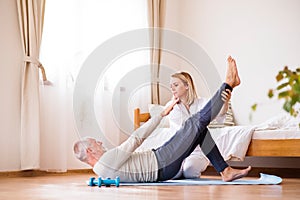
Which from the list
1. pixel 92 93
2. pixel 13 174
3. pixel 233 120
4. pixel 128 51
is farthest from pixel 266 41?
pixel 13 174

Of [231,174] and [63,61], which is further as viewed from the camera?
[63,61]

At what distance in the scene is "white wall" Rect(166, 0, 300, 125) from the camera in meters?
4.34

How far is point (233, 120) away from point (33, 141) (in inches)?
76.8

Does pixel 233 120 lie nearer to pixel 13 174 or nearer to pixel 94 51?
pixel 94 51

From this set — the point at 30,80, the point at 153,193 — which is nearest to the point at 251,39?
the point at 30,80

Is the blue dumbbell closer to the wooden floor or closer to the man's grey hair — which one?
the wooden floor

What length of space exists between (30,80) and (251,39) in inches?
84.7

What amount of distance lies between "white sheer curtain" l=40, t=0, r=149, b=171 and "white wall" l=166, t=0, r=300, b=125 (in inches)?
46.6

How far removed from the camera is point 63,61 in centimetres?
413

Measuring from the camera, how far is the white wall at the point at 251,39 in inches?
171

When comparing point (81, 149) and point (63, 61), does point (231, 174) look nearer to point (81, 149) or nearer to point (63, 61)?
point (81, 149)

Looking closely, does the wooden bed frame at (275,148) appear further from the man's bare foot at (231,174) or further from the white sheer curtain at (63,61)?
the white sheer curtain at (63,61)

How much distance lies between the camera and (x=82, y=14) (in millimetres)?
4332

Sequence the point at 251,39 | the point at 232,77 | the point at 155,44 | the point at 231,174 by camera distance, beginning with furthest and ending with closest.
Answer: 1. the point at 155,44
2. the point at 251,39
3. the point at 231,174
4. the point at 232,77
